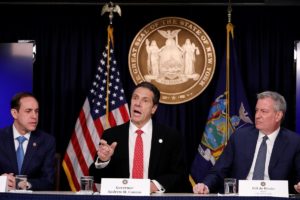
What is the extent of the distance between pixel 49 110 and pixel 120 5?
1.35 metres

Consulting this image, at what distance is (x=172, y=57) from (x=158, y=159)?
6.98 ft

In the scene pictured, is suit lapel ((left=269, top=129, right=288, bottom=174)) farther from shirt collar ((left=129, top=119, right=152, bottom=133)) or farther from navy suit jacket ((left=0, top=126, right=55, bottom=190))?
navy suit jacket ((left=0, top=126, right=55, bottom=190))

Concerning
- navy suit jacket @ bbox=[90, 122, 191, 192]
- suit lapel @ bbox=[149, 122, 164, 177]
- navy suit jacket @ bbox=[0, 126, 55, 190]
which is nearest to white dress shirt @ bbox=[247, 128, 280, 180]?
navy suit jacket @ bbox=[90, 122, 191, 192]

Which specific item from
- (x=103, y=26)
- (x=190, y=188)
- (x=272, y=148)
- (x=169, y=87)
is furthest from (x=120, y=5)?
(x=272, y=148)

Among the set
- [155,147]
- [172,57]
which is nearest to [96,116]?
[172,57]

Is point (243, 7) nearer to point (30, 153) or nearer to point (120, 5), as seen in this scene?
point (120, 5)

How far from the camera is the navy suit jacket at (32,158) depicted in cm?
471

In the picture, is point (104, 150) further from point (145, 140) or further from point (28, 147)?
point (28, 147)

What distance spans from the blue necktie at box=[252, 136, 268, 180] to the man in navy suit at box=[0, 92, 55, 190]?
1543mm

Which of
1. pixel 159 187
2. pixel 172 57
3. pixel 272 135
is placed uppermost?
pixel 172 57

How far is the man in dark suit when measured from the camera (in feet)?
14.8

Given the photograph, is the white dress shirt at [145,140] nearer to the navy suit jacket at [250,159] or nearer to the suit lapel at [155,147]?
the suit lapel at [155,147]

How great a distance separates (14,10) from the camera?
21.9 feet

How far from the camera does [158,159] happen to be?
4551mm
